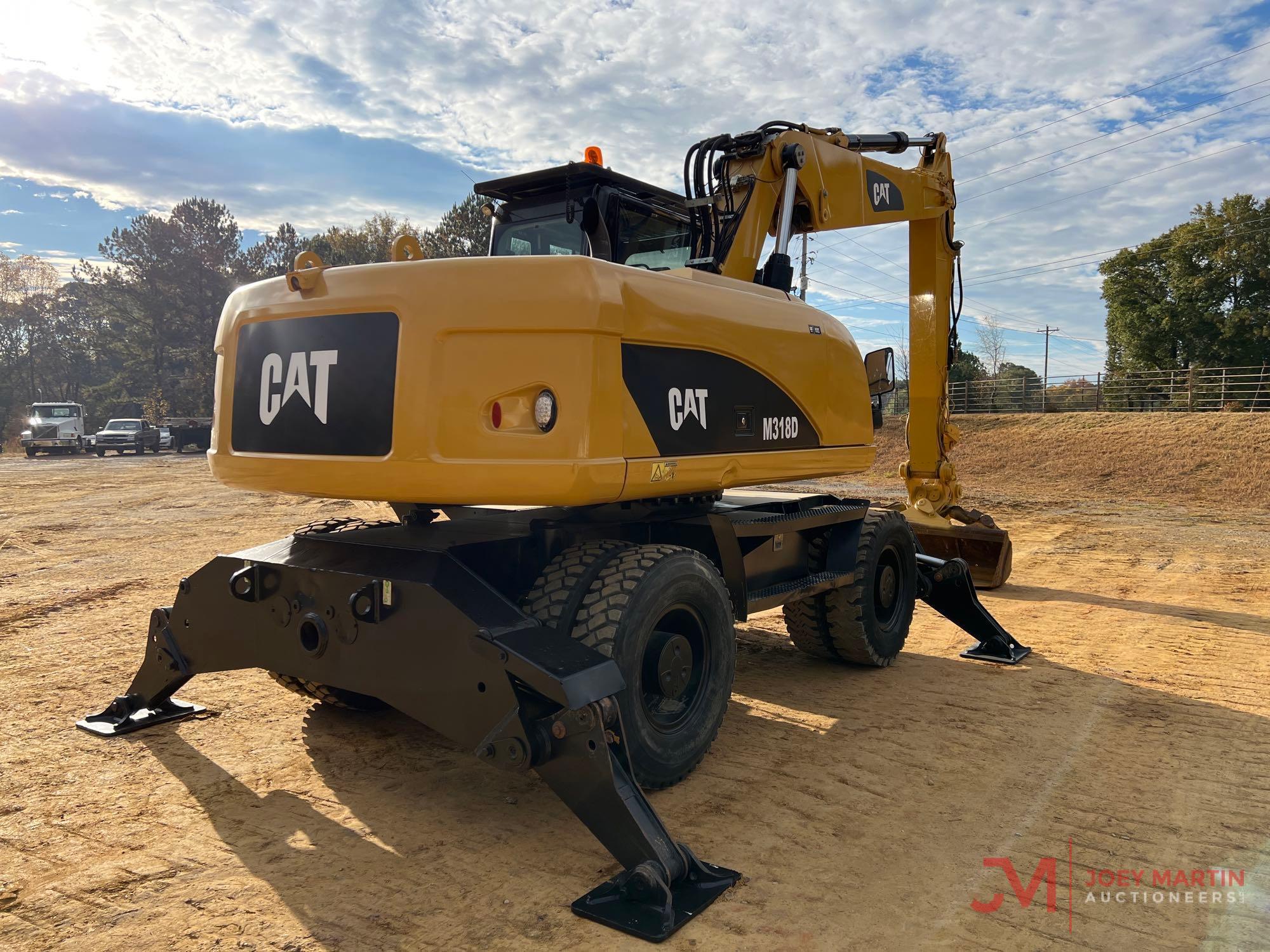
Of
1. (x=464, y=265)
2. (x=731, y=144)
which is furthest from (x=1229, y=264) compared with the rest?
(x=464, y=265)

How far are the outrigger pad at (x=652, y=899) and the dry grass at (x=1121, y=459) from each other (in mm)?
18685

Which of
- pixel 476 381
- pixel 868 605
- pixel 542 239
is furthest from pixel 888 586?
pixel 476 381

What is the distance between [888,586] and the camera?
6.85m

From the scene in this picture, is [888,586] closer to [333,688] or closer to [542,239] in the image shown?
[542,239]

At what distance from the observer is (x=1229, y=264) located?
122 feet

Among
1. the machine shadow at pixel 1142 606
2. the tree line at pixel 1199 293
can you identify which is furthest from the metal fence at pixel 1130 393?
the machine shadow at pixel 1142 606

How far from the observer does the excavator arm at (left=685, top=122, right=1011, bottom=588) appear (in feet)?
18.8

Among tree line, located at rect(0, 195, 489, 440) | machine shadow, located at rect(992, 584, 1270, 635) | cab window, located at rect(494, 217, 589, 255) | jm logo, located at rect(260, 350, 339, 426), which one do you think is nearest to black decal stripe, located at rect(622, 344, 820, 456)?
jm logo, located at rect(260, 350, 339, 426)

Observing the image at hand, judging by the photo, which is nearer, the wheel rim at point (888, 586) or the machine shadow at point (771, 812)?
the machine shadow at point (771, 812)

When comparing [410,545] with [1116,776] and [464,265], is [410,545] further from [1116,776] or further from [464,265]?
[1116,776]

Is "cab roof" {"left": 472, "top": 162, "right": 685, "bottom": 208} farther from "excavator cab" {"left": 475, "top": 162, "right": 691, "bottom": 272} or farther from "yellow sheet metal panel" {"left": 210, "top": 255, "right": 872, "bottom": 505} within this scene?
"yellow sheet metal panel" {"left": 210, "top": 255, "right": 872, "bottom": 505}

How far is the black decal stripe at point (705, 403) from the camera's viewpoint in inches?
157

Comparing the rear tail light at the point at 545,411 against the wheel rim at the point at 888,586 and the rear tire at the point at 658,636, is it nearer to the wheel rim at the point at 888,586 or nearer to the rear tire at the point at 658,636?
the rear tire at the point at 658,636

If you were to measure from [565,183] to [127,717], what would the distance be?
13.1ft
